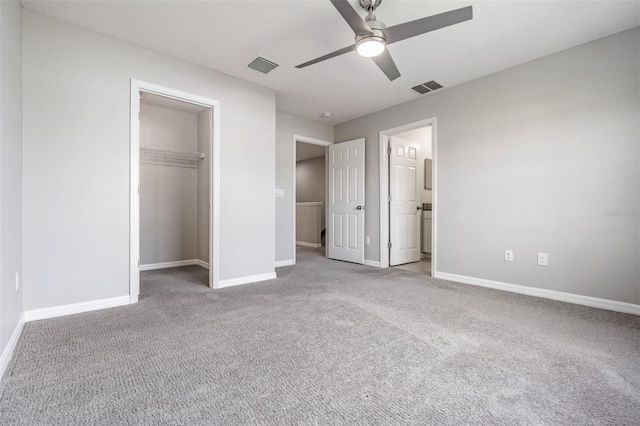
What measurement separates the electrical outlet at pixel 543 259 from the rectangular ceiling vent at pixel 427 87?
89.0 inches

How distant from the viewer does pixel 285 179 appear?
4.79 meters

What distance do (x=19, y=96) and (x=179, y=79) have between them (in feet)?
4.25

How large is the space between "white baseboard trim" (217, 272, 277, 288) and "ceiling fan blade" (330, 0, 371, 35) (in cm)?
279

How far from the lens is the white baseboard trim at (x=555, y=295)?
8.32ft

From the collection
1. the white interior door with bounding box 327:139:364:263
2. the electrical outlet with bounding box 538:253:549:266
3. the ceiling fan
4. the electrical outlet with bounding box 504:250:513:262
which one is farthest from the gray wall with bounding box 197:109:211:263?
the electrical outlet with bounding box 538:253:549:266

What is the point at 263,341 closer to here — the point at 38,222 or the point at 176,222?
the point at 38,222

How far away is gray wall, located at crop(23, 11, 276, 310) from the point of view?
7.57 ft

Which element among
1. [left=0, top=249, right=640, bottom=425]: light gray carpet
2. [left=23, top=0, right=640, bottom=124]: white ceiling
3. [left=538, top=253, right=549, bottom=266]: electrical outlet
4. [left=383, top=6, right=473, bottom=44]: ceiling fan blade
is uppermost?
[left=23, top=0, right=640, bottom=124]: white ceiling

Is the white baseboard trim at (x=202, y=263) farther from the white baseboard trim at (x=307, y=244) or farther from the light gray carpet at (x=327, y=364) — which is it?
the white baseboard trim at (x=307, y=244)

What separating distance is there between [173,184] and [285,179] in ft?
5.88

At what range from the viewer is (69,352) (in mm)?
1769

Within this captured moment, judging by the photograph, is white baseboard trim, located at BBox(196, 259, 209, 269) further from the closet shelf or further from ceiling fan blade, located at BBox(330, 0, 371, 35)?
ceiling fan blade, located at BBox(330, 0, 371, 35)

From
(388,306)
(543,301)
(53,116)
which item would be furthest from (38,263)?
(543,301)

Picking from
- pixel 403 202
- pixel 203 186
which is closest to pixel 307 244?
pixel 403 202
